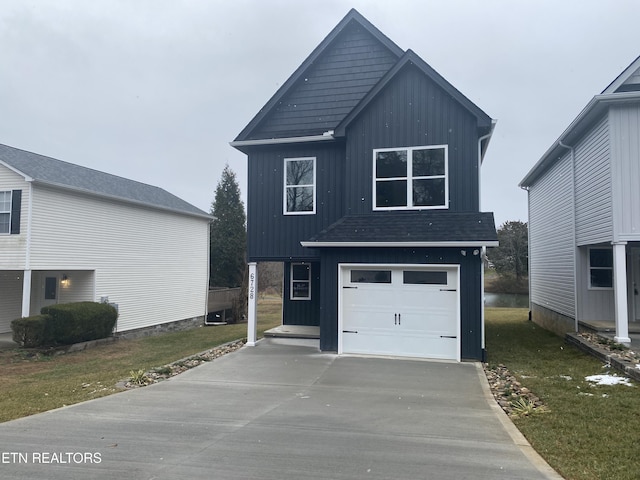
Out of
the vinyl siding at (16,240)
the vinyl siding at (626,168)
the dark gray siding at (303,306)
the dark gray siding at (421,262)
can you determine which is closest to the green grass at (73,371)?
the vinyl siding at (16,240)

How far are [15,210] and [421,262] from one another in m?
13.3

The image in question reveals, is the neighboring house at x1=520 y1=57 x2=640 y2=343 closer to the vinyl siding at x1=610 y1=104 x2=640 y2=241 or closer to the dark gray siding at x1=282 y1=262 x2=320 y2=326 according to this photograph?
the vinyl siding at x1=610 y1=104 x2=640 y2=241

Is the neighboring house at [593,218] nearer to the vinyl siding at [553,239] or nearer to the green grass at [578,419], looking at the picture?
the vinyl siding at [553,239]

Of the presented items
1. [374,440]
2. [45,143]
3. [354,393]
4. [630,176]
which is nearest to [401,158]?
[630,176]

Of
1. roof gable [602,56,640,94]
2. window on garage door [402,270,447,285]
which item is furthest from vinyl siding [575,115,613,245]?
window on garage door [402,270,447,285]

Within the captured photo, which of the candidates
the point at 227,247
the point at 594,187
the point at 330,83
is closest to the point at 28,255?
the point at 330,83

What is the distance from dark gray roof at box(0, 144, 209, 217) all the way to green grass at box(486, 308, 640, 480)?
1511 centimetres

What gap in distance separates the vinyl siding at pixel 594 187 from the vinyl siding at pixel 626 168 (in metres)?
0.18

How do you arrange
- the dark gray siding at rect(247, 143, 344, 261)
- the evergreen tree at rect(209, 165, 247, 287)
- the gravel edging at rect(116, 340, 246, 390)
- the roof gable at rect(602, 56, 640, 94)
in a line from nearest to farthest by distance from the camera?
the gravel edging at rect(116, 340, 246, 390), the roof gable at rect(602, 56, 640, 94), the dark gray siding at rect(247, 143, 344, 261), the evergreen tree at rect(209, 165, 247, 287)

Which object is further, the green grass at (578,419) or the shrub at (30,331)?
the shrub at (30,331)

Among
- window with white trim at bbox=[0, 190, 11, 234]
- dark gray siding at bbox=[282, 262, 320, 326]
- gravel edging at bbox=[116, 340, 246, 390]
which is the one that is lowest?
gravel edging at bbox=[116, 340, 246, 390]

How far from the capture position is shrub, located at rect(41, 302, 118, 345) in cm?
1443

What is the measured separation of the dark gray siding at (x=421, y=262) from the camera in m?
10.2

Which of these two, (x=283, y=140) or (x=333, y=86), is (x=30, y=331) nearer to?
(x=283, y=140)
